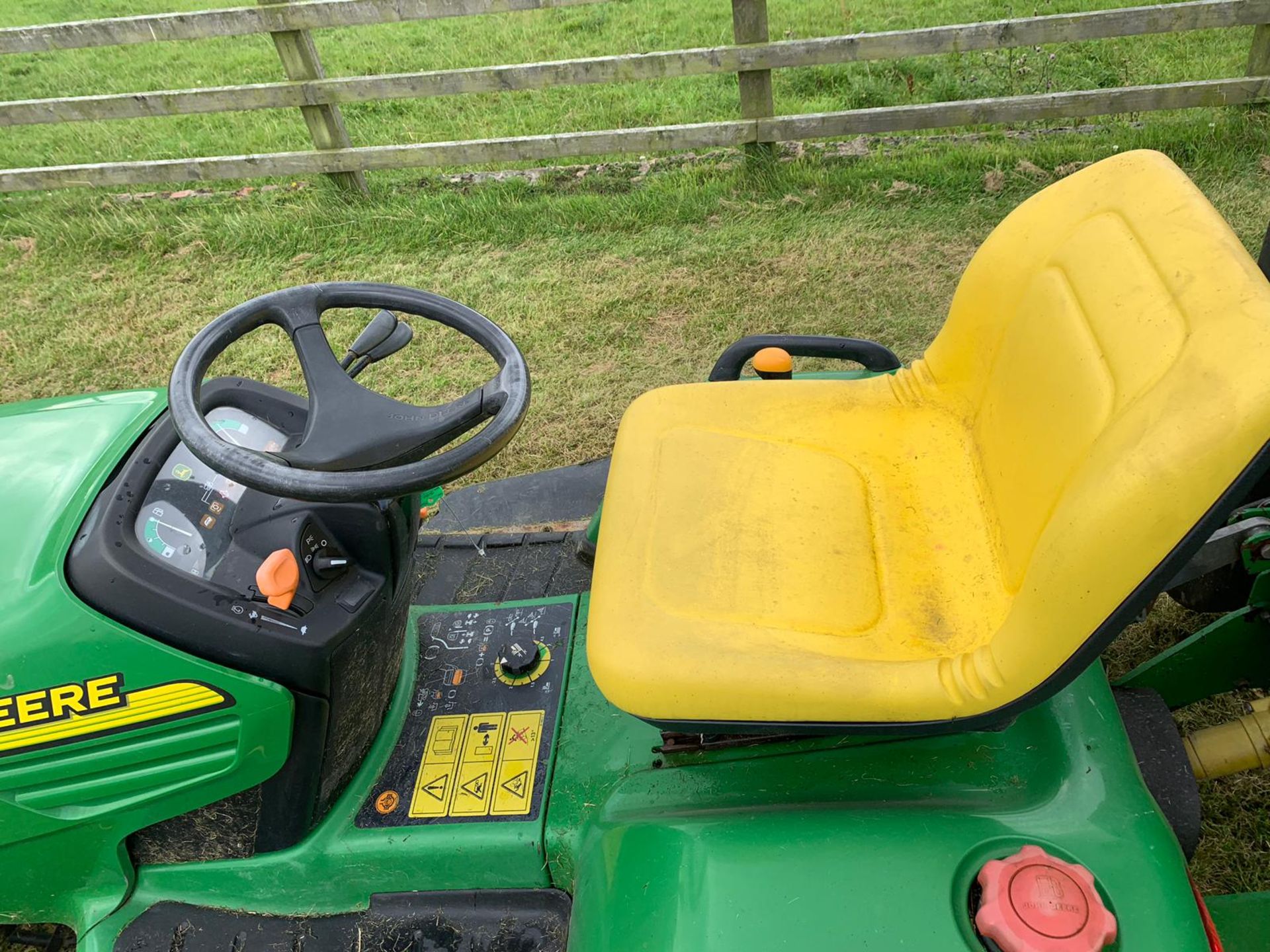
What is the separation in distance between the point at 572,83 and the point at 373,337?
263 centimetres

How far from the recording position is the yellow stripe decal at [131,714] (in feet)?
3.84

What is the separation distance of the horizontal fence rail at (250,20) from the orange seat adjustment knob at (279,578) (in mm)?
2919

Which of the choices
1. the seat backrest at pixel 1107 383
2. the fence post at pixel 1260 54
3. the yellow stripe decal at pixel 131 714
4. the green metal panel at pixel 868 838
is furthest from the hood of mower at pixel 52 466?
the fence post at pixel 1260 54

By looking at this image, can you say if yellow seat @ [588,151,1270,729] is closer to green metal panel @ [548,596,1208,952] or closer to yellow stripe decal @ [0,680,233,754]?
green metal panel @ [548,596,1208,952]

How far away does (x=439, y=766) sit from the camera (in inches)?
56.9

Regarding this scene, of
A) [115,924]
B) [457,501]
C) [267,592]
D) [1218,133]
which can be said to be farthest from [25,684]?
[1218,133]

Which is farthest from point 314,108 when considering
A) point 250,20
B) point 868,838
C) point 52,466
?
point 868,838

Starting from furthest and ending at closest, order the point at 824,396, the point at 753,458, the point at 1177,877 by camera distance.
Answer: the point at 824,396 → the point at 753,458 → the point at 1177,877

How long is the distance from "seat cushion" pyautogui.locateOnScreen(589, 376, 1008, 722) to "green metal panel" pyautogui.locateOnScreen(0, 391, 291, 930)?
539mm

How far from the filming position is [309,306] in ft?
4.34

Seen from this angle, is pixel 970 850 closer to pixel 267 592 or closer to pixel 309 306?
pixel 267 592

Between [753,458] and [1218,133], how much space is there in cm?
335

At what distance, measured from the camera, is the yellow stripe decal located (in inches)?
46.0

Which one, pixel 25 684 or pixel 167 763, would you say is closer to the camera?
pixel 25 684
